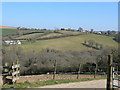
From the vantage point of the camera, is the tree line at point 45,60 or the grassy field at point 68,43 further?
the grassy field at point 68,43

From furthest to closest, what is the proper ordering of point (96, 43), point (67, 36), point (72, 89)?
point (67, 36) → point (96, 43) → point (72, 89)

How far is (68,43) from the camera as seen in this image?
158 feet

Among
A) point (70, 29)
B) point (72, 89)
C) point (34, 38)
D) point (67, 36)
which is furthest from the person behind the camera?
point (70, 29)

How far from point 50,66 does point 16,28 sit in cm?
2838

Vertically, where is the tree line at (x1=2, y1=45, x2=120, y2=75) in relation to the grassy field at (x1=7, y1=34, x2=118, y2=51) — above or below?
below

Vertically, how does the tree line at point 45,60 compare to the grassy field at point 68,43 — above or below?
below

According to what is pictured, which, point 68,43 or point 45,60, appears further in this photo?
point 68,43

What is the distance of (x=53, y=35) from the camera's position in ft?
175

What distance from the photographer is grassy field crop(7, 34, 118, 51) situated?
144 feet

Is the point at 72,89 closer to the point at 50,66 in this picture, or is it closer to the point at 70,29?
the point at 50,66

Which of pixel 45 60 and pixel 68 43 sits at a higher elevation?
pixel 68 43

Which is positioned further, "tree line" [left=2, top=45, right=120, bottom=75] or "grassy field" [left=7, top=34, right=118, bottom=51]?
"grassy field" [left=7, top=34, right=118, bottom=51]

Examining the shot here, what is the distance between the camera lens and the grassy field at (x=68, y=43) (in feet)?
144

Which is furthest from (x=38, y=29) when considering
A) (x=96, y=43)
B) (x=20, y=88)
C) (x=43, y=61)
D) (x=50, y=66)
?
(x=20, y=88)
